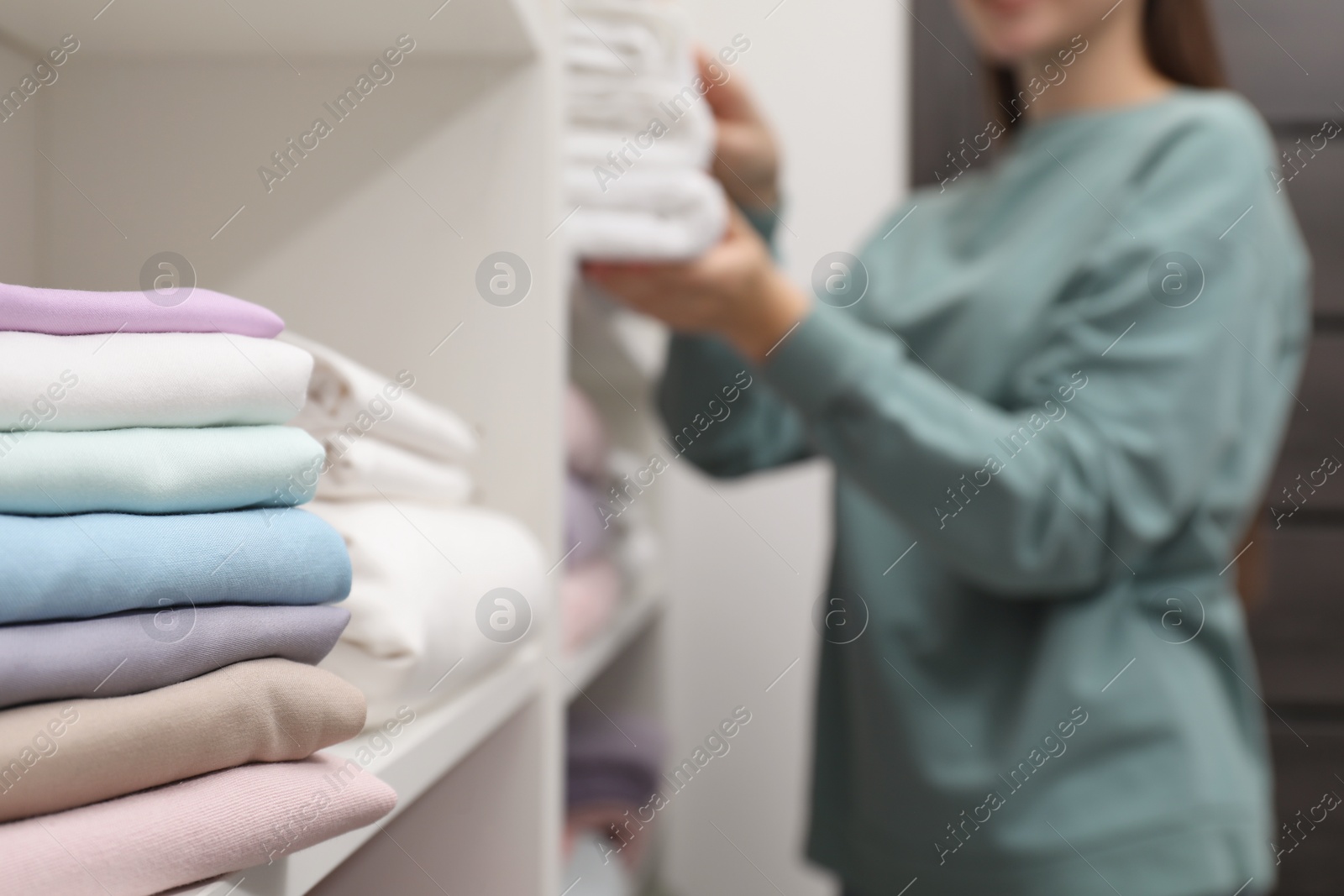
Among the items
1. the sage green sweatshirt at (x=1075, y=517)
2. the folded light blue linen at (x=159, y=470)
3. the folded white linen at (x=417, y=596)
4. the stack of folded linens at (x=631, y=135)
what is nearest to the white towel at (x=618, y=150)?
the stack of folded linens at (x=631, y=135)

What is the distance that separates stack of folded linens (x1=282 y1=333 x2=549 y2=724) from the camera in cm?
31

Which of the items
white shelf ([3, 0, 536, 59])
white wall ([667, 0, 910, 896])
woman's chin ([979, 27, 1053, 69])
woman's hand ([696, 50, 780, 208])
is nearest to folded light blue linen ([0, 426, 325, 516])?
white shelf ([3, 0, 536, 59])

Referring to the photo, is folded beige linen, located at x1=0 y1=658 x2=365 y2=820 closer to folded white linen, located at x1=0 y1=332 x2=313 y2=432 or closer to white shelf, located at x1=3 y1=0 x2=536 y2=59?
folded white linen, located at x1=0 y1=332 x2=313 y2=432

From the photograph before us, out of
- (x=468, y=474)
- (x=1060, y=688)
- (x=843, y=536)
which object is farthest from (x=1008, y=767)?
(x=468, y=474)

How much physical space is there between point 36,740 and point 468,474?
301 millimetres

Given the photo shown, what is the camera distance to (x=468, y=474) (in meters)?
0.48

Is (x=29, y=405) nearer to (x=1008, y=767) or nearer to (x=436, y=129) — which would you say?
(x=436, y=129)

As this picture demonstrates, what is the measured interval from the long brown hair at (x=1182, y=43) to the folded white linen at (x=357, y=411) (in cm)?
67

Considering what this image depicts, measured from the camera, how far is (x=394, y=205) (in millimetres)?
441

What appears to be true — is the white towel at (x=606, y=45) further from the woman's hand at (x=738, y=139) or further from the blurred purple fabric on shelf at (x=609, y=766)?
the blurred purple fabric on shelf at (x=609, y=766)

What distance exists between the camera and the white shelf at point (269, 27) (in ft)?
1.07

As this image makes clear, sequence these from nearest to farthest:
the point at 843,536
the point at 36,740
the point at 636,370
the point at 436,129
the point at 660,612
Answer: the point at 36,740, the point at 436,129, the point at 843,536, the point at 636,370, the point at 660,612

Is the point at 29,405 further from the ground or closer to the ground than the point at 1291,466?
further from the ground

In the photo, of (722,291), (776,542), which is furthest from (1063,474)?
(776,542)
